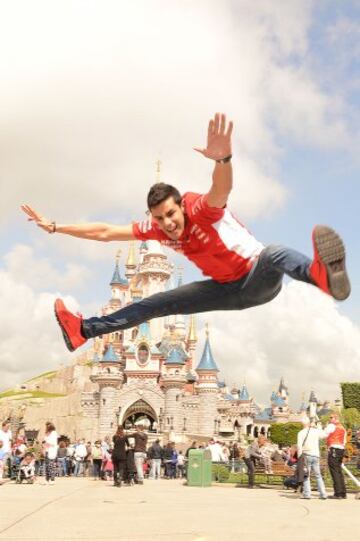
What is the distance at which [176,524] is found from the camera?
22.2 feet

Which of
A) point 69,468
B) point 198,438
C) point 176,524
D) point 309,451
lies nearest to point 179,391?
point 198,438

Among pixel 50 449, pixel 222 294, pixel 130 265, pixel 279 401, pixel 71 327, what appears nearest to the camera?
pixel 222 294

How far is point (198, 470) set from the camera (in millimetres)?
15750

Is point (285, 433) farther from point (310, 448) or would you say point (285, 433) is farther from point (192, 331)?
point (310, 448)

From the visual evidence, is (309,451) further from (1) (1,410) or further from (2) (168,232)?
(1) (1,410)

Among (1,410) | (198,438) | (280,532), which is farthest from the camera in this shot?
(1,410)

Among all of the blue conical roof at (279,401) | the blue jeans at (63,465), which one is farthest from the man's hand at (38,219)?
the blue conical roof at (279,401)

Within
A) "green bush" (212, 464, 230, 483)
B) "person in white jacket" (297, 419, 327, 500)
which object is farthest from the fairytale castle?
"person in white jacket" (297, 419, 327, 500)

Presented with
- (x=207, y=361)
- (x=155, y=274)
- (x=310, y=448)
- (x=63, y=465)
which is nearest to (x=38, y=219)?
(x=310, y=448)

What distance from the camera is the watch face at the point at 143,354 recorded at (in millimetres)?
61744

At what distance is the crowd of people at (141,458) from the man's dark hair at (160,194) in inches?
333

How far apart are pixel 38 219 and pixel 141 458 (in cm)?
1305

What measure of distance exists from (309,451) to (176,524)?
5906mm

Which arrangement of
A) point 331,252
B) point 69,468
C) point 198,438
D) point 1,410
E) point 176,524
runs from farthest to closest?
point 1,410 → point 198,438 → point 69,468 → point 176,524 → point 331,252
